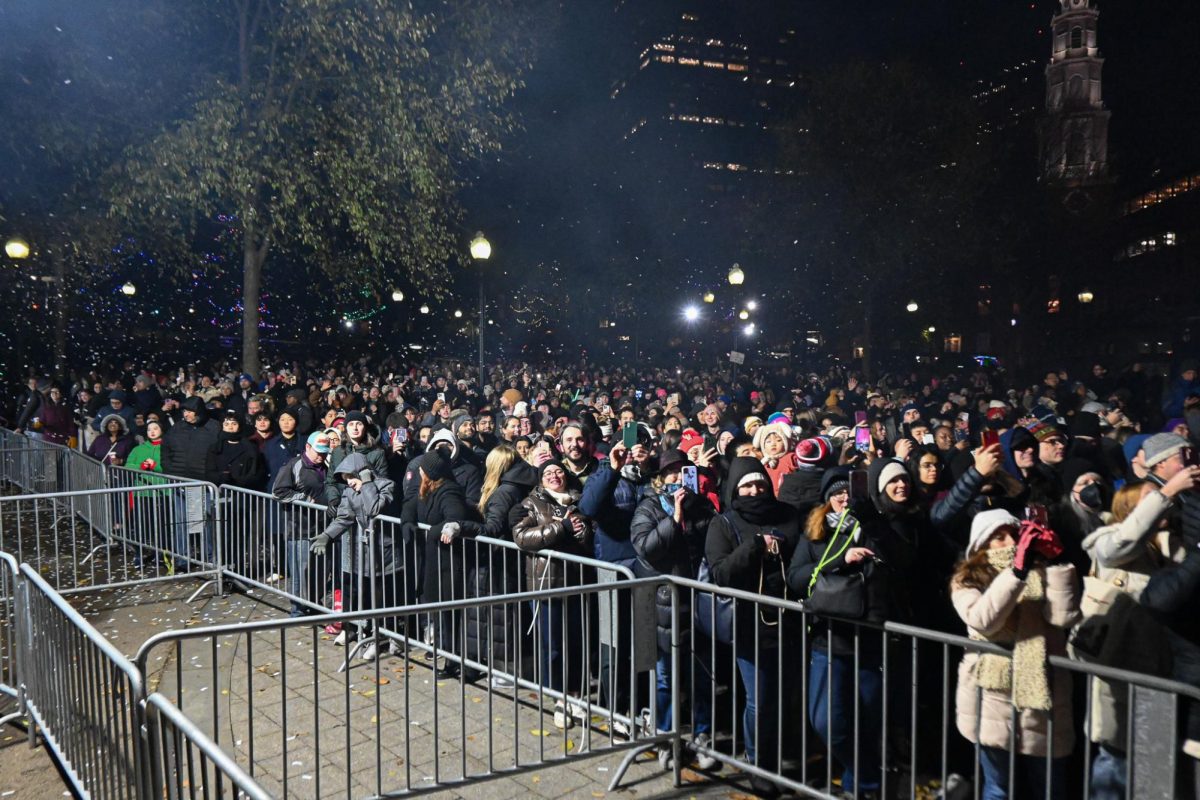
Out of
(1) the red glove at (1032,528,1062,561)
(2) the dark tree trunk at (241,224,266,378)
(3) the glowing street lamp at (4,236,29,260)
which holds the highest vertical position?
(3) the glowing street lamp at (4,236,29,260)

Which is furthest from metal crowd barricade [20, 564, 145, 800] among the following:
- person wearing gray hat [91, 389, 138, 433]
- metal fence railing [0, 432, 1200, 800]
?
person wearing gray hat [91, 389, 138, 433]

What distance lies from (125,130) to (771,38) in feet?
495

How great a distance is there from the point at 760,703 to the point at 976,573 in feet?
4.99

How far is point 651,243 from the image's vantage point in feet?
130

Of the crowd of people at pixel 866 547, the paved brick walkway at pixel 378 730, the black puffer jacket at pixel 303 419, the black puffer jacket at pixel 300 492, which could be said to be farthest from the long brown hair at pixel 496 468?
the black puffer jacket at pixel 303 419

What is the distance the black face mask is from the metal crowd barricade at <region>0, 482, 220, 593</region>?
25.8 feet

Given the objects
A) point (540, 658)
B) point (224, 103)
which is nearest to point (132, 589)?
point (540, 658)

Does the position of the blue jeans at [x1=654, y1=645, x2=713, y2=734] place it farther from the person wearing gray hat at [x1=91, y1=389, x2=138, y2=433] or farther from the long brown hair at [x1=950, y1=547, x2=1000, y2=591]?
the person wearing gray hat at [x1=91, y1=389, x2=138, y2=433]

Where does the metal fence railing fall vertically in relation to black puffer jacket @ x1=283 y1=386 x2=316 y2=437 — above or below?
below

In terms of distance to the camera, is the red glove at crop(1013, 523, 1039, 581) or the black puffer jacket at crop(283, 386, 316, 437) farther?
the black puffer jacket at crop(283, 386, 316, 437)

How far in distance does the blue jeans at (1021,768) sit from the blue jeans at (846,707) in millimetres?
643

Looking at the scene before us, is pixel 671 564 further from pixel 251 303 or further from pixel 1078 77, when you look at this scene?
pixel 1078 77

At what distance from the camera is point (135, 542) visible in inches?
379

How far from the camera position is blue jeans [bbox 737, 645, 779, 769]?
4.87 meters
